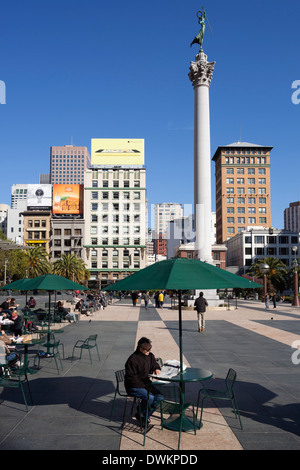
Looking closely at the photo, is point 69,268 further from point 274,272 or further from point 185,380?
point 185,380

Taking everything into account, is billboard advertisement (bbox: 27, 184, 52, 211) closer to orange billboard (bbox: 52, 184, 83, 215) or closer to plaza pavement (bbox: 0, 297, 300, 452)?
orange billboard (bbox: 52, 184, 83, 215)

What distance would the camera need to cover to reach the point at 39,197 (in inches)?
4102

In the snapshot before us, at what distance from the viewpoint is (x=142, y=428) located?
6668mm

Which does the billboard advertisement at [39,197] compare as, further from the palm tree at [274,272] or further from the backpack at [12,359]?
the backpack at [12,359]

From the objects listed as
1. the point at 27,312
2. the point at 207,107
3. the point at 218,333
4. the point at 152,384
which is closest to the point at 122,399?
the point at 152,384

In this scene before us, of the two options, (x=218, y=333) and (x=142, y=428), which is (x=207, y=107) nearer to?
(x=218, y=333)

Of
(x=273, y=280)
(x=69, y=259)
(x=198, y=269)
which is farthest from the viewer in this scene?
(x=69, y=259)

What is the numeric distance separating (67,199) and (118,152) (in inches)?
718

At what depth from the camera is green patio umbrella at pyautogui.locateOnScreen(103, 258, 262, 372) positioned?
600 centimetres

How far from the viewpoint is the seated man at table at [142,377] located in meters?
6.74

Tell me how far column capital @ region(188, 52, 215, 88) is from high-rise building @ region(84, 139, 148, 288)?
185 ft

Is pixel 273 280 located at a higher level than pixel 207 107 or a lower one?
lower

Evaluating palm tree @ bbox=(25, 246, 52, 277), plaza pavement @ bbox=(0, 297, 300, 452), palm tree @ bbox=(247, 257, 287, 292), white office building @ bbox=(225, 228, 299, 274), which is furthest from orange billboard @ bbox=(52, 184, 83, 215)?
plaza pavement @ bbox=(0, 297, 300, 452)

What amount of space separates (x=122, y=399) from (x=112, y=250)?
8976cm
